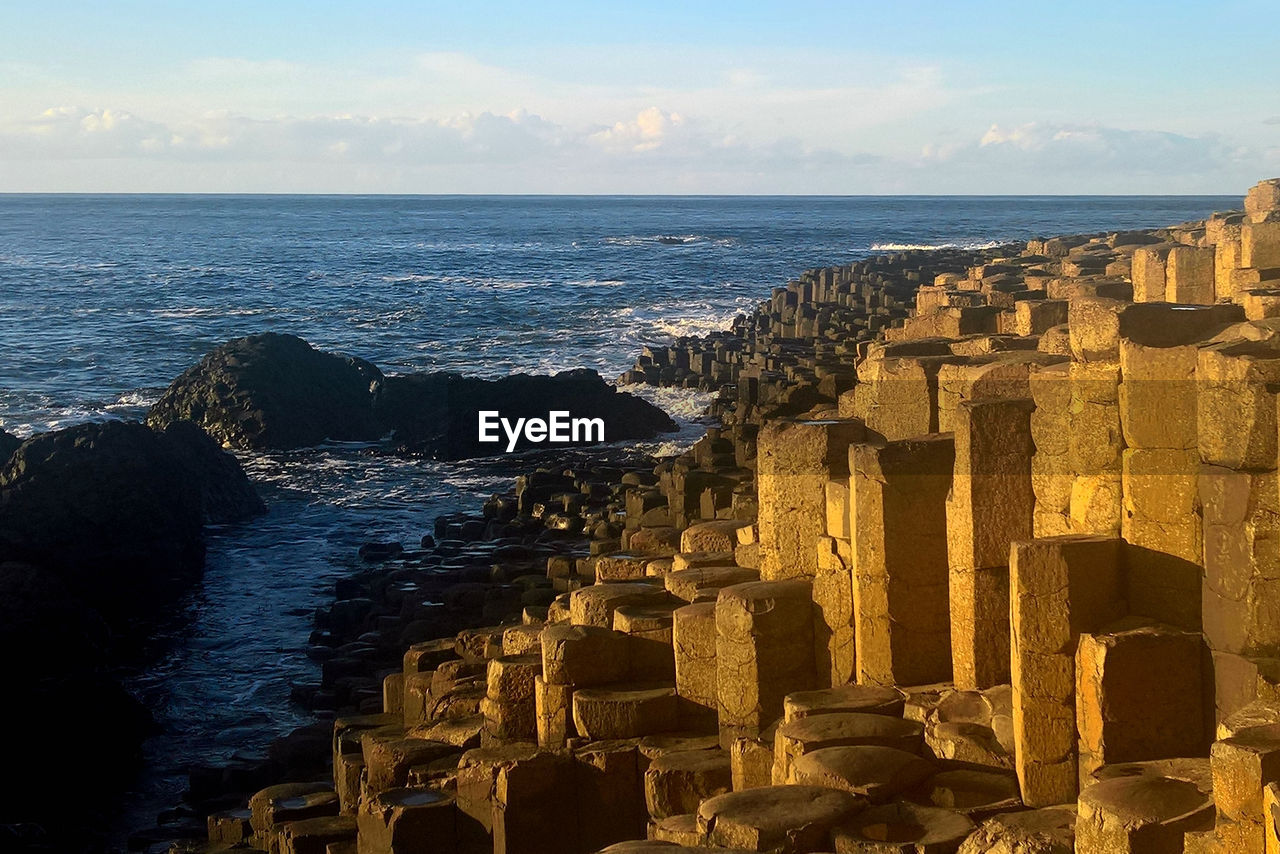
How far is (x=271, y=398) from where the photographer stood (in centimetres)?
2692

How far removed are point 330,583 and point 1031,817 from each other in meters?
12.5

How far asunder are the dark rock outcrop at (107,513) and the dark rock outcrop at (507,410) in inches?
212

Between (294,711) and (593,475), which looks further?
(593,475)

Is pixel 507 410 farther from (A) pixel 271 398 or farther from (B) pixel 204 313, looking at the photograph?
(B) pixel 204 313

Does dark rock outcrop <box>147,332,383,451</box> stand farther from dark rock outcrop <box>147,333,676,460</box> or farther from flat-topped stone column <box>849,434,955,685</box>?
flat-topped stone column <box>849,434,955,685</box>

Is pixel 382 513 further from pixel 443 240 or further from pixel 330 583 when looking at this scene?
pixel 443 240

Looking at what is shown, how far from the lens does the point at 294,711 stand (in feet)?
41.5

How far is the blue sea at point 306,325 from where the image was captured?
14602 millimetres

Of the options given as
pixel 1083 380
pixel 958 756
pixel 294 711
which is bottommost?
pixel 294 711

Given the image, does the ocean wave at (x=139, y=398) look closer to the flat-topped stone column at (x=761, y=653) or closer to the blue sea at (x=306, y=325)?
the blue sea at (x=306, y=325)

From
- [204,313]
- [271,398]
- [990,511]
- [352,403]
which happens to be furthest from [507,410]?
[204,313]

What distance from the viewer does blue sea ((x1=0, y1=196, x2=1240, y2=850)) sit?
575 inches

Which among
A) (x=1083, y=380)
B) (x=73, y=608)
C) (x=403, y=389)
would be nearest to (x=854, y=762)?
(x=1083, y=380)

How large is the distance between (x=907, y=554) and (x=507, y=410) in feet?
61.6
